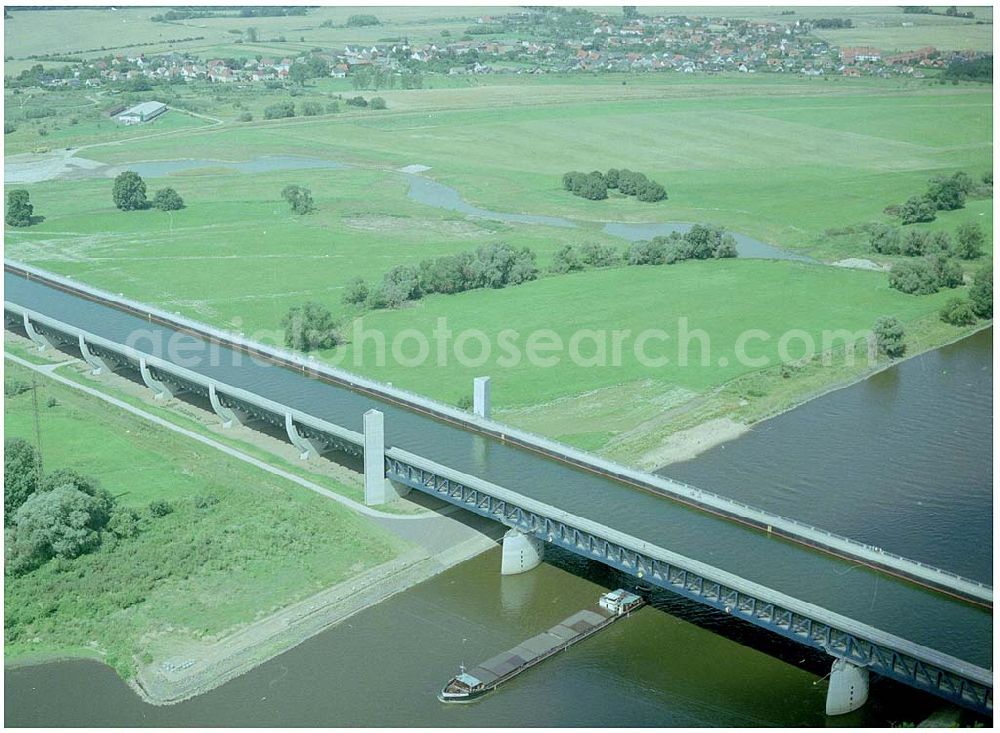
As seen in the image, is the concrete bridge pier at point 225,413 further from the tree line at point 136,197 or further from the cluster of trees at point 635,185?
the cluster of trees at point 635,185

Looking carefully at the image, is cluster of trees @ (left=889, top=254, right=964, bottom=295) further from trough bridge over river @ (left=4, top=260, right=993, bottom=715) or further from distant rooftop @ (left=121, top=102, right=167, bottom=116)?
distant rooftop @ (left=121, top=102, right=167, bottom=116)

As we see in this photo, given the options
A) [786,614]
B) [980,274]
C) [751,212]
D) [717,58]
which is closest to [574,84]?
[717,58]

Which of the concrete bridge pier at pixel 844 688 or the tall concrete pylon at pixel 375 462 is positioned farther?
the tall concrete pylon at pixel 375 462

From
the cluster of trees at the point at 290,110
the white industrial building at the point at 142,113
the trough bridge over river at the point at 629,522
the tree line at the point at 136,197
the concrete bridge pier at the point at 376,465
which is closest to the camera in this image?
the trough bridge over river at the point at 629,522

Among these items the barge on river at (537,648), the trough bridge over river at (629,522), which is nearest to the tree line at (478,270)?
the trough bridge over river at (629,522)

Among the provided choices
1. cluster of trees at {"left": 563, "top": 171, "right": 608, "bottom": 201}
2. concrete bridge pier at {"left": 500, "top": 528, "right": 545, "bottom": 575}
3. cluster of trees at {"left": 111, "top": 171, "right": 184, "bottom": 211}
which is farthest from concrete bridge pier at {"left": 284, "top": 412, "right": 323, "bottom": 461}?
cluster of trees at {"left": 563, "top": 171, "right": 608, "bottom": 201}

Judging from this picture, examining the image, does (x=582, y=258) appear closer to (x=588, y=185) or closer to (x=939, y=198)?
(x=588, y=185)

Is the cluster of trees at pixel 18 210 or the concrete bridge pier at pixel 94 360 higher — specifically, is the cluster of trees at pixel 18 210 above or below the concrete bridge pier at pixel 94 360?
above
